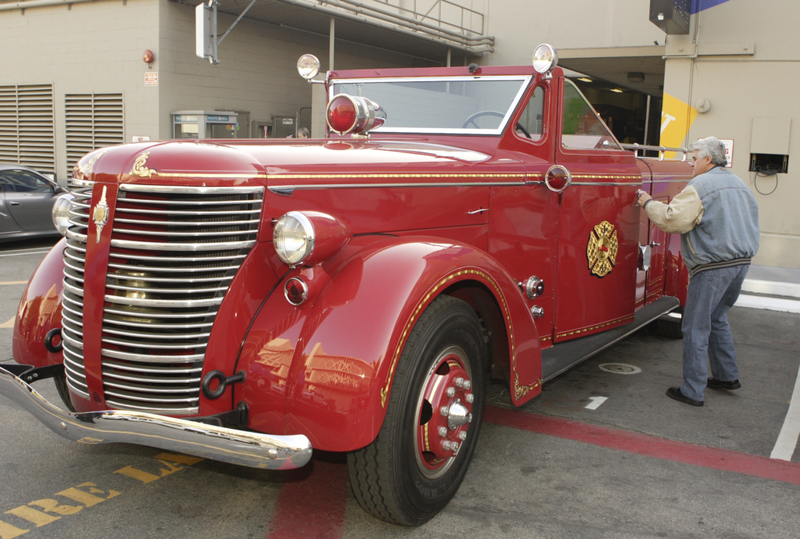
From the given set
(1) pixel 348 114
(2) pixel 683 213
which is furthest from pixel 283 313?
(2) pixel 683 213

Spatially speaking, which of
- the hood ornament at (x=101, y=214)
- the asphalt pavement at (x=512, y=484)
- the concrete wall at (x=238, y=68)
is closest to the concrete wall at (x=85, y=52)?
the concrete wall at (x=238, y=68)

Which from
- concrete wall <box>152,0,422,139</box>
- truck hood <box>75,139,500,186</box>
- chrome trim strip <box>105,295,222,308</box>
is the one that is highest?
concrete wall <box>152,0,422,139</box>

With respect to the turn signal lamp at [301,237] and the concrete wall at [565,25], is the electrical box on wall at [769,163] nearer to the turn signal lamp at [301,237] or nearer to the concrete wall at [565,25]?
the concrete wall at [565,25]

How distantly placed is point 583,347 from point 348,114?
75.5 inches

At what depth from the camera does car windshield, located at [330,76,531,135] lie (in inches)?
156

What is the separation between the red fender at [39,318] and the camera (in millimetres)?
3148

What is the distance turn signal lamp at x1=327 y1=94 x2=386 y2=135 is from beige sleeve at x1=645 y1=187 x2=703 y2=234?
1.93 m

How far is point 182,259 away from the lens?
2.38 m

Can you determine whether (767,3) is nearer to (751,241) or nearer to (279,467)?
(751,241)

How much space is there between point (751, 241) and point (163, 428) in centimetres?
365

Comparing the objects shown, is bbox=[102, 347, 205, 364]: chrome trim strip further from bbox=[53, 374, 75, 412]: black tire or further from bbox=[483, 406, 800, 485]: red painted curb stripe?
bbox=[483, 406, 800, 485]: red painted curb stripe

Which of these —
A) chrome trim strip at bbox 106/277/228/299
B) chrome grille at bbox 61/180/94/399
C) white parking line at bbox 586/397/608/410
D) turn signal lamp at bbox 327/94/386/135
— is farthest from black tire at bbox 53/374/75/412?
white parking line at bbox 586/397/608/410

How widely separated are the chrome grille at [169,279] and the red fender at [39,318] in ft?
2.62

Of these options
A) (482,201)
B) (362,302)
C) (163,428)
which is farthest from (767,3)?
(163,428)
